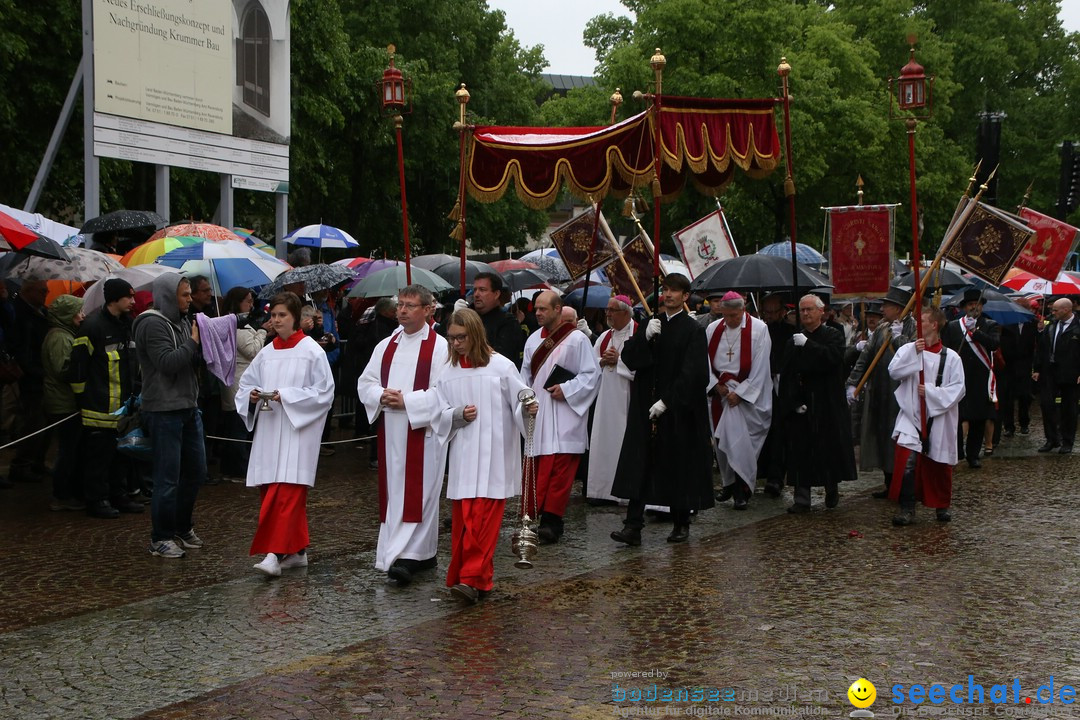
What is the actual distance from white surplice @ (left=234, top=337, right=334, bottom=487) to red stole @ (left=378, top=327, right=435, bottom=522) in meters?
0.43

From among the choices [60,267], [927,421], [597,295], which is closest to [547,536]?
[927,421]

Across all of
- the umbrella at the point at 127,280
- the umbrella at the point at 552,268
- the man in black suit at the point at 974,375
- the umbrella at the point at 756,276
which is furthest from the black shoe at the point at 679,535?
the umbrella at the point at 552,268

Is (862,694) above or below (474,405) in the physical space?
below

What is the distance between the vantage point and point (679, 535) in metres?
9.74

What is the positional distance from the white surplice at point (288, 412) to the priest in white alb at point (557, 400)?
1.91m

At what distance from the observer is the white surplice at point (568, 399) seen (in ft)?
32.7

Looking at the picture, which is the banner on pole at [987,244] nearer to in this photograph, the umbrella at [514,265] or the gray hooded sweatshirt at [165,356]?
the gray hooded sweatshirt at [165,356]

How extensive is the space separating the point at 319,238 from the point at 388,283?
25.5 feet

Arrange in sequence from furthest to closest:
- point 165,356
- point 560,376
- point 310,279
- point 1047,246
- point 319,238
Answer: point 319,238
point 1047,246
point 310,279
point 560,376
point 165,356

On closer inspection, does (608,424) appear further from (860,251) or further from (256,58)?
(256,58)

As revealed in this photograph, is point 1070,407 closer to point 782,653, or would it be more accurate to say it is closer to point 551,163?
point 551,163

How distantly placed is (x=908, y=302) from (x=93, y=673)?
8.31m

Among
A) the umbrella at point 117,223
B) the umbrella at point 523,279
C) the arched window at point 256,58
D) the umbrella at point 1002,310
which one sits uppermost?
the arched window at point 256,58

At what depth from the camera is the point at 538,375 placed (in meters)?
10.4
